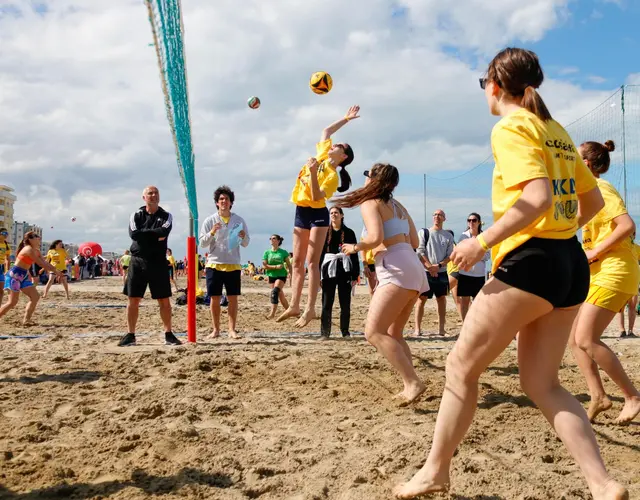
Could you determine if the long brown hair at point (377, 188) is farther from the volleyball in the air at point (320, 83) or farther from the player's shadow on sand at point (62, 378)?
the player's shadow on sand at point (62, 378)

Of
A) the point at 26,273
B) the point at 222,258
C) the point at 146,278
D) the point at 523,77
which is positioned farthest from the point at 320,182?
the point at 26,273

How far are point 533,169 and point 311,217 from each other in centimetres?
363

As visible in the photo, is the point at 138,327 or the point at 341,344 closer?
the point at 341,344

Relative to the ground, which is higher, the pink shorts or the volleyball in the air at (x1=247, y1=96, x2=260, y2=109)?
the volleyball in the air at (x1=247, y1=96, x2=260, y2=109)

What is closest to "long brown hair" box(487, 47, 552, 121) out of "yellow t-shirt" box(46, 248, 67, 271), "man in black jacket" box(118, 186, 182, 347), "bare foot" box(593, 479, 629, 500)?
"bare foot" box(593, 479, 629, 500)

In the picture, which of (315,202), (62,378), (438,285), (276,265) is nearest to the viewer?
(62,378)

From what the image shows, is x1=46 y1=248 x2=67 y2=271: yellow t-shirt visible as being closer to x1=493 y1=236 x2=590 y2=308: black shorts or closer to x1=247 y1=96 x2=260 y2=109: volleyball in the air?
x1=247 y1=96 x2=260 y2=109: volleyball in the air

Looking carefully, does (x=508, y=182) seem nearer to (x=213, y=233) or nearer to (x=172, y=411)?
(x=172, y=411)

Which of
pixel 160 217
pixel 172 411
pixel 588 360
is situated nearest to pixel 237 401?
pixel 172 411

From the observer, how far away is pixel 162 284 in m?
7.27

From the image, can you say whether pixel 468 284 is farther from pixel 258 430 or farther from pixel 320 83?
pixel 258 430

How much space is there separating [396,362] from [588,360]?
1217mm

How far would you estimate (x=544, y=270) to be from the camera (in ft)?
7.12

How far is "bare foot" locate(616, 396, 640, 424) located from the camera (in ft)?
11.9
